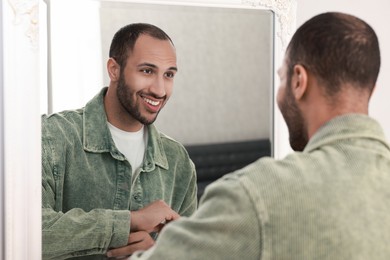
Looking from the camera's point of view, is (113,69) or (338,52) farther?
(113,69)

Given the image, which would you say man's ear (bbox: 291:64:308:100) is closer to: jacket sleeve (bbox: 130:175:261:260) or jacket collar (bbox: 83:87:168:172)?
jacket sleeve (bbox: 130:175:261:260)

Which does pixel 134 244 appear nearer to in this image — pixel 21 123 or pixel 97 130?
pixel 97 130

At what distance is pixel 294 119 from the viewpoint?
3.66 feet

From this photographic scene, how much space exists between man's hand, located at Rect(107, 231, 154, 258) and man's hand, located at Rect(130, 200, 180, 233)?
0.05ft

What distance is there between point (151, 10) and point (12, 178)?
1.93 ft

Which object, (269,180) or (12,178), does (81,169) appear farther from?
(269,180)

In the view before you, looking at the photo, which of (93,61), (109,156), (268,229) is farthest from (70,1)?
(268,229)

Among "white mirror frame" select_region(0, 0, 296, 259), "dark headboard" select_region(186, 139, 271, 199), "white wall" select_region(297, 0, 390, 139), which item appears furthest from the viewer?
"white wall" select_region(297, 0, 390, 139)

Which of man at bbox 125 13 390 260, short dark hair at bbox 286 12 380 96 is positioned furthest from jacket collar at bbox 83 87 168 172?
short dark hair at bbox 286 12 380 96

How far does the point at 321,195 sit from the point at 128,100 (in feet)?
2.49

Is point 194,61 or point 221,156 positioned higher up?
point 194,61

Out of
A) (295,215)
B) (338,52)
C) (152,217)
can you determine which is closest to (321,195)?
(295,215)

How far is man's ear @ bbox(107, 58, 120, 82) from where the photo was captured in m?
1.50

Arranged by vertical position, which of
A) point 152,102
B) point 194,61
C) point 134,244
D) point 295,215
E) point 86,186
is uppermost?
point 194,61
